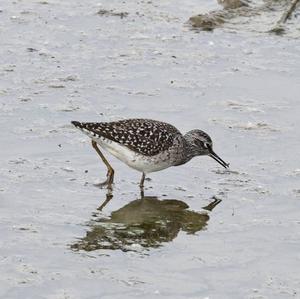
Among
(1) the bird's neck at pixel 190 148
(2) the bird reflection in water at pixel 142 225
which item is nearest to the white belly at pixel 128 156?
(2) the bird reflection in water at pixel 142 225

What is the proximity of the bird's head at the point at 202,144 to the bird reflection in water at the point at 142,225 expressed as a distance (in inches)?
40.1

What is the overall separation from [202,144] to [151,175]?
28.2 inches

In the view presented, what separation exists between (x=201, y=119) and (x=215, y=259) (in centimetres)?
381

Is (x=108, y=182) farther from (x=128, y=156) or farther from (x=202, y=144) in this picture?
(x=202, y=144)

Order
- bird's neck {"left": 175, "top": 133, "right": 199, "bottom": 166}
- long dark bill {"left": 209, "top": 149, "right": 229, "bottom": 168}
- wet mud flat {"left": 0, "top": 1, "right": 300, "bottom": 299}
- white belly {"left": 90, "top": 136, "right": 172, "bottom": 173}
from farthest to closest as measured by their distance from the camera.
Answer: bird's neck {"left": 175, "top": 133, "right": 199, "bottom": 166}
long dark bill {"left": 209, "top": 149, "right": 229, "bottom": 168}
white belly {"left": 90, "top": 136, "right": 172, "bottom": 173}
wet mud flat {"left": 0, "top": 1, "right": 300, "bottom": 299}

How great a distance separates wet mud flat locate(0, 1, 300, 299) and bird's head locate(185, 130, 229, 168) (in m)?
0.22

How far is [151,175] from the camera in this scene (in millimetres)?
12109

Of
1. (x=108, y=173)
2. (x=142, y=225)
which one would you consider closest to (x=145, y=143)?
(x=108, y=173)

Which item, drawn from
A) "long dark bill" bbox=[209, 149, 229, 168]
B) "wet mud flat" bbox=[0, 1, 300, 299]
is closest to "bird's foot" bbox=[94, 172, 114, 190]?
"wet mud flat" bbox=[0, 1, 300, 299]

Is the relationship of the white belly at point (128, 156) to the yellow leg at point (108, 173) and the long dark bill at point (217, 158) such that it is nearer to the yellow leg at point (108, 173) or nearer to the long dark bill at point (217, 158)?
the yellow leg at point (108, 173)

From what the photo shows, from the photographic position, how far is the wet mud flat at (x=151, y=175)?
9.20 m

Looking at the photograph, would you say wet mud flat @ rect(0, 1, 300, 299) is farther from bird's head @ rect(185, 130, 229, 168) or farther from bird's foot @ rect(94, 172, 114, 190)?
bird's head @ rect(185, 130, 229, 168)

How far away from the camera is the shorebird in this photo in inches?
448

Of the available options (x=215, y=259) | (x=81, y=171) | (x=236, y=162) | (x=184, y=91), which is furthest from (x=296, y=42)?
(x=215, y=259)
